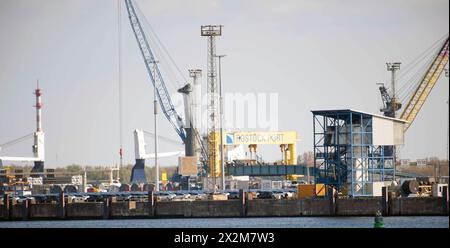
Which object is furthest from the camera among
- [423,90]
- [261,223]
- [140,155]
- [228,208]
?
[140,155]

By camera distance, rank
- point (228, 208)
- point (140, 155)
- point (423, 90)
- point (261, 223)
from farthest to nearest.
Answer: point (140, 155), point (423, 90), point (228, 208), point (261, 223)

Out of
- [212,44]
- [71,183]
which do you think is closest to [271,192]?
[212,44]

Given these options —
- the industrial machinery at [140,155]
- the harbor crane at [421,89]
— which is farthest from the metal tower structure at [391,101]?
the industrial machinery at [140,155]

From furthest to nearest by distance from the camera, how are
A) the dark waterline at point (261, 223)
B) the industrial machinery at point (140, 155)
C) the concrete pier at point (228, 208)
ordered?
the industrial machinery at point (140, 155), the concrete pier at point (228, 208), the dark waterline at point (261, 223)

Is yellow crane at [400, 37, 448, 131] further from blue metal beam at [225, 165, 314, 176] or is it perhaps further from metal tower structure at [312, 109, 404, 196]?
metal tower structure at [312, 109, 404, 196]

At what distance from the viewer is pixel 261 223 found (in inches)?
2482

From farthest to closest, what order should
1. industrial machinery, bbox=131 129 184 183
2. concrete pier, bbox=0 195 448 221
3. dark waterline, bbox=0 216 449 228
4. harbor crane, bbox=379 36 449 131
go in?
industrial machinery, bbox=131 129 184 183 → harbor crane, bbox=379 36 449 131 → concrete pier, bbox=0 195 448 221 → dark waterline, bbox=0 216 449 228

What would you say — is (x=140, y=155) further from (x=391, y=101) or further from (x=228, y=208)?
(x=228, y=208)

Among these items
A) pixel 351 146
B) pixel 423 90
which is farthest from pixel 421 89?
pixel 351 146

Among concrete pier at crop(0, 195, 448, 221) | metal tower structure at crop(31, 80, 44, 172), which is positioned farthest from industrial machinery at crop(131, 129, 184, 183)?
concrete pier at crop(0, 195, 448, 221)

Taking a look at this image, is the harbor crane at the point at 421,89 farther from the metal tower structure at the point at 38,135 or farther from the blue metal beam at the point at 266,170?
the metal tower structure at the point at 38,135

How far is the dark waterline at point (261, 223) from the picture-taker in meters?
57.9

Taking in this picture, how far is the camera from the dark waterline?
57.9 m
